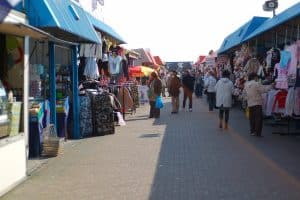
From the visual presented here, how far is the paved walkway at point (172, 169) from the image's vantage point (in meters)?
8.31

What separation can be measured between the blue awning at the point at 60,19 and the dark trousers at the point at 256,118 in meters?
4.63

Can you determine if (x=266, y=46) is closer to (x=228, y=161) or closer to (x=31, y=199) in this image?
(x=228, y=161)

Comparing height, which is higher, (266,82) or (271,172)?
(266,82)

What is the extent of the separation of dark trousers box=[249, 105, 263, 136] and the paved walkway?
32cm

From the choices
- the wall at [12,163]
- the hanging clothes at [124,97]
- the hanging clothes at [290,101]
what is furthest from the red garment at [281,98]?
the wall at [12,163]

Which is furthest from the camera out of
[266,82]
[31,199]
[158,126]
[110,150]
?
[158,126]

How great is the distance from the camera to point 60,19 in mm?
11789

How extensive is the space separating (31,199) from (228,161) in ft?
14.6

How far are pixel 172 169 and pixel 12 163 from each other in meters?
2.95

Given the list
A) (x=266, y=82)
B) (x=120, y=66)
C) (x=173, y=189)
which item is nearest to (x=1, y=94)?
(x=173, y=189)

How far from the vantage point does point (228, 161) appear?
1111 cm

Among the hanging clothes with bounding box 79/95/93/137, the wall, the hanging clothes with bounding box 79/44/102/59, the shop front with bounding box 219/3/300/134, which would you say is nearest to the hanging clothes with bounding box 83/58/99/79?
the hanging clothes with bounding box 79/44/102/59

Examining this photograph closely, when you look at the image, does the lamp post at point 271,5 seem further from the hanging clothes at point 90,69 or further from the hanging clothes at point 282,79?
the hanging clothes at point 90,69

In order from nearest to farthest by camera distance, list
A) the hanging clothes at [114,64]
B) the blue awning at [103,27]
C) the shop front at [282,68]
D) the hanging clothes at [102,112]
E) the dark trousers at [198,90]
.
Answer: the shop front at [282,68]
the hanging clothes at [102,112]
the blue awning at [103,27]
the hanging clothes at [114,64]
the dark trousers at [198,90]
